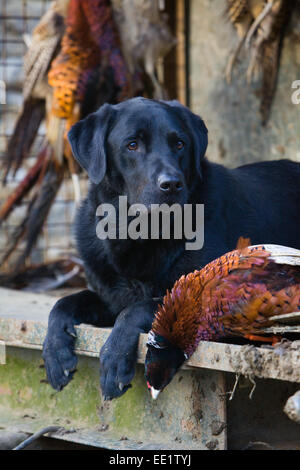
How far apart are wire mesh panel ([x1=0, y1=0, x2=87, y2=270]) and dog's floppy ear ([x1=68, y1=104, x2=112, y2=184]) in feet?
9.36

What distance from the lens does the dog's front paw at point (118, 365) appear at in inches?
92.0

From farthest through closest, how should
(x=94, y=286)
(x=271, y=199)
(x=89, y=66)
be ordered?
1. (x=89, y=66)
2. (x=271, y=199)
3. (x=94, y=286)

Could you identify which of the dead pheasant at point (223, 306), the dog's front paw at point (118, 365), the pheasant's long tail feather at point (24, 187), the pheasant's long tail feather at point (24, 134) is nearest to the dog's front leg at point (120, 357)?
the dog's front paw at point (118, 365)

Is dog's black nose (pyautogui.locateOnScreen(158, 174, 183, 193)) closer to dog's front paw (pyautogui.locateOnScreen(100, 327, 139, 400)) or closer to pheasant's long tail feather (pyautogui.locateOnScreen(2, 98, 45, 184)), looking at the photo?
dog's front paw (pyautogui.locateOnScreen(100, 327, 139, 400))

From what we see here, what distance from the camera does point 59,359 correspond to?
2.55 meters

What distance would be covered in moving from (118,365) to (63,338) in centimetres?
34

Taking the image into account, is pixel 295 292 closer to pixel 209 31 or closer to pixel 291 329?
pixel 291 329

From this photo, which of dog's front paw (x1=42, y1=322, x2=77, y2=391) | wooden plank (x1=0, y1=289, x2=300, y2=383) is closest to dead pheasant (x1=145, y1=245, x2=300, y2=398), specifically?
wooden plank (x1=0, y1=289, x2=300, y2=383)

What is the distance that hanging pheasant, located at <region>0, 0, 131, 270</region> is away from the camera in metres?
4.69

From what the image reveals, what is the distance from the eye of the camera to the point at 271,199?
3.27m

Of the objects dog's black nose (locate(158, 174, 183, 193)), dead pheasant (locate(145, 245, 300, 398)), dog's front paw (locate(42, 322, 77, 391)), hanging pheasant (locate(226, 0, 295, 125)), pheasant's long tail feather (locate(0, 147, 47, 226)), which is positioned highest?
hanging pheasant (locate(226, 0, 295, 125))
